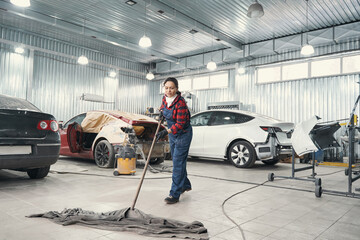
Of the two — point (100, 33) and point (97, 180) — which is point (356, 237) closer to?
point (97, 180)

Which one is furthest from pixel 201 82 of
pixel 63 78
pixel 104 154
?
pixel 104 154

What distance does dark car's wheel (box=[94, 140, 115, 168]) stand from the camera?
5582 millimetres

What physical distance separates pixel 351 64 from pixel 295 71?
1.89 m

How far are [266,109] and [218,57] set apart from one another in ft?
10.4

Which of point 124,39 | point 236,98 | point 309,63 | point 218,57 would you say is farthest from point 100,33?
point 309,63

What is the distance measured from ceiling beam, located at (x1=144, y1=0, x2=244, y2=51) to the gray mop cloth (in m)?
6.56

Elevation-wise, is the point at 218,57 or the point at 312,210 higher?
the point at 218,57

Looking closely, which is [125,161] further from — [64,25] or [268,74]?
[268,74]

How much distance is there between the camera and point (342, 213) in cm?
281

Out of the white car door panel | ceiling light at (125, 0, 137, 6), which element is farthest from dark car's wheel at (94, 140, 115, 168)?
ceiling light at (125, 0, 137, 6)

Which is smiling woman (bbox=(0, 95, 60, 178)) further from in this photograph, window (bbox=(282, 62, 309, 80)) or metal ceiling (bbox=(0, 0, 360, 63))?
window (bbox=(282, 62, 309, 80))

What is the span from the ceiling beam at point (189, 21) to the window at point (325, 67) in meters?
2.98

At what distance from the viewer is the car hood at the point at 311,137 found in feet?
12.8

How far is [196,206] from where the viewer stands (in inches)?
116
